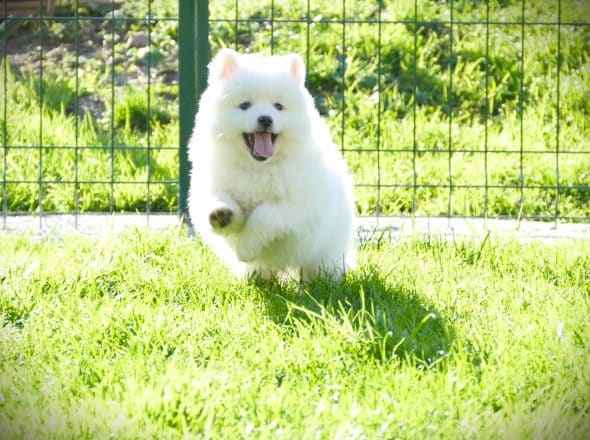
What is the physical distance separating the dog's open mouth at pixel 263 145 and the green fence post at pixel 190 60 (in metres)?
1.56

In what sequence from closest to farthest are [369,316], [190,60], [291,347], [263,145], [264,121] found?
[291,347] → [369,316] → [264,121] → [263,145] → [190,60]

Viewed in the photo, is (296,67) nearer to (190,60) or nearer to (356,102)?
(190,60)

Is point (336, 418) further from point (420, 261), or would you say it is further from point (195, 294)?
point (420, 261)

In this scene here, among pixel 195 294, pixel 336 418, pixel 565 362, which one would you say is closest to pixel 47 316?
pixel 195 294

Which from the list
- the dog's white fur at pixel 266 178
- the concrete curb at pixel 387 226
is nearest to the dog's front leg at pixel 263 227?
the dog's white fur at pixel 266 178

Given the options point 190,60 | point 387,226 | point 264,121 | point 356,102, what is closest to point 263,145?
Result: point 264,121

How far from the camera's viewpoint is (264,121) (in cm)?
406

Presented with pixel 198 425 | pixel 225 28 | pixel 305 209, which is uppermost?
pixel 225 28

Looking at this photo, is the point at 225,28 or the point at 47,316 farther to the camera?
the point at 225,28

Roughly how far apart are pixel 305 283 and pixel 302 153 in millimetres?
541

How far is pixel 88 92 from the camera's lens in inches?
313

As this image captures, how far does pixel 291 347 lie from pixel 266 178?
1070 mm

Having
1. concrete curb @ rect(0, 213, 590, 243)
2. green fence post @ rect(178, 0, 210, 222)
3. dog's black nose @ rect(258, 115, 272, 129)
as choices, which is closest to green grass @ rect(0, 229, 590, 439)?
concrete curb @ rect(0, 213, 590, 243)

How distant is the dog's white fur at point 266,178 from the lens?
4.12 meters
